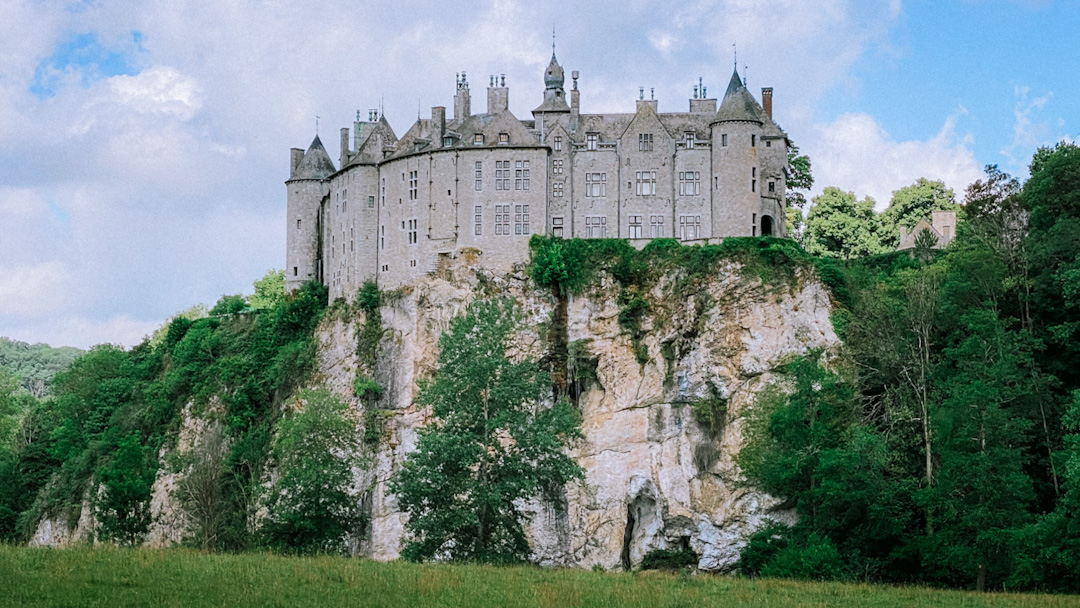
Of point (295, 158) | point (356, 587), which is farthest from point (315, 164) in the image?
point (356, 587)

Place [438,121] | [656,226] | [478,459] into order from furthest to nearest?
[438,121]
[656,226]
[478,459]

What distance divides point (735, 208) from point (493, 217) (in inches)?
493

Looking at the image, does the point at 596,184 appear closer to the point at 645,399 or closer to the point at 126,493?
the point at 645,399

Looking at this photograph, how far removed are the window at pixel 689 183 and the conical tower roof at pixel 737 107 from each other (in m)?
3.13

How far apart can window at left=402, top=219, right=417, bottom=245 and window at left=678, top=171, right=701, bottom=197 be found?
1417 centimetres

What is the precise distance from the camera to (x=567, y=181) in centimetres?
6794

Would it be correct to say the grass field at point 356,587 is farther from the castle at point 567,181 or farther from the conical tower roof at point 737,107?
the conical tower roof at point 737,107

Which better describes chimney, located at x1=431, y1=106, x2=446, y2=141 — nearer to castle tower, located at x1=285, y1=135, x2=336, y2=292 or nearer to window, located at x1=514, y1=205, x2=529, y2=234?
window, located at x1=514, y1=205, x2=529, y2=234

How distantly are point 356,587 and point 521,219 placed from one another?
1564 inches

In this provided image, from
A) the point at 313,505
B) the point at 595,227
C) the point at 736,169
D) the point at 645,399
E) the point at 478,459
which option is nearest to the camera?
the point at 478,459

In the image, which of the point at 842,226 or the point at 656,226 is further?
the point at 842,226

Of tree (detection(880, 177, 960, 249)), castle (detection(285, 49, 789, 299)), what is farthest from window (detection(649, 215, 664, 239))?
tree (detection(880, 177, 960, 249))

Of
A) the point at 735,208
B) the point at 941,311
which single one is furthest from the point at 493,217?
the point at 941,311

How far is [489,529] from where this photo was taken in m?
42.7
